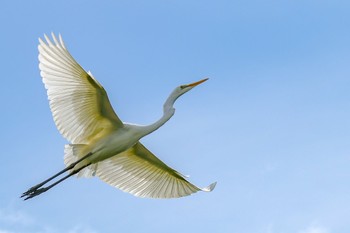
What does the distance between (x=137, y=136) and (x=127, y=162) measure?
2080 millimetres

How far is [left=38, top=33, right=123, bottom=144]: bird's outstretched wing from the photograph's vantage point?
19.1 meters

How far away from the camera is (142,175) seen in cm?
2259

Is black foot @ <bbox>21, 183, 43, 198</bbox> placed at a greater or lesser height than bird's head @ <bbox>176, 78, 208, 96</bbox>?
lesser

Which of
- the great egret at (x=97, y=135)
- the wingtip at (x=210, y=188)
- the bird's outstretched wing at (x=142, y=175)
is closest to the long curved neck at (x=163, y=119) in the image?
the great egret at (x=97, y=135)

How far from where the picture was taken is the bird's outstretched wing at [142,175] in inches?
876

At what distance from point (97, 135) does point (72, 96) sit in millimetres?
1459

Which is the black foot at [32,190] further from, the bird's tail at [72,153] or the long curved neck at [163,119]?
the long curved neck at [163,119]

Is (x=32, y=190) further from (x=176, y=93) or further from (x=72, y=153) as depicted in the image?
(x=176, y=93)

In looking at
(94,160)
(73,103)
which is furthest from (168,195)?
(73,103)

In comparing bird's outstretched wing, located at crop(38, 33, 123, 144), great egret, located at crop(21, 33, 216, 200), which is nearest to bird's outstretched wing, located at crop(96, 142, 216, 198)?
great egret, located at crop(21, 33, 216, 200)

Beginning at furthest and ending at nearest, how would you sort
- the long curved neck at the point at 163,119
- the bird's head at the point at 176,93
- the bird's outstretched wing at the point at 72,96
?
the bird's head at the point at 176,93 < the long curved neck at the point at 163,119 < the bird's outstretched wing at the point at 72,96

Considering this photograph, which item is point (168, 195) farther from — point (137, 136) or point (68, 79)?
point (68, 79)

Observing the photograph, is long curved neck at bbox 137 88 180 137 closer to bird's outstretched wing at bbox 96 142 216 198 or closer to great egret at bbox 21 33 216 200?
great egret at bbox 21 33 216 200

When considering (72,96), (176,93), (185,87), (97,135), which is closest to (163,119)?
(176,93)
